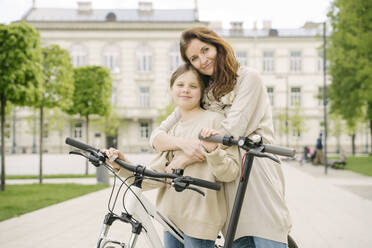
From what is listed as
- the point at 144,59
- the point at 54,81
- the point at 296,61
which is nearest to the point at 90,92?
the point at 54,81

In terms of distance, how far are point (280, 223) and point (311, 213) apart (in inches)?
254

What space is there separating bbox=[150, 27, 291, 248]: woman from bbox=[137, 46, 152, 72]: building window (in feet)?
132

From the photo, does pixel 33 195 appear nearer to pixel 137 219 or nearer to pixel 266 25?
pixel 137 219

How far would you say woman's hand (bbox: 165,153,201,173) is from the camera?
87.2 inches

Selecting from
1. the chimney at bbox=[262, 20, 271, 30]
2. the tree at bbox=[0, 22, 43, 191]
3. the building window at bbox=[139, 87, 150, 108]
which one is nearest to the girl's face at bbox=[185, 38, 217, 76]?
the tree at bbox=[0, 22, 43, 191]

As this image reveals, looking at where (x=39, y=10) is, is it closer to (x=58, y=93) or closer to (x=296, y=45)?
(x=296, y=45)

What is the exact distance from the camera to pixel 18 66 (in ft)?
34.9

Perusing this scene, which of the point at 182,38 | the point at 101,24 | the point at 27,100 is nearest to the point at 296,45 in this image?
the point at 101,24

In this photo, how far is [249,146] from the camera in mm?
1844

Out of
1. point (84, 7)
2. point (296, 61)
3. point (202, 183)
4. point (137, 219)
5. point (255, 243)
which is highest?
point (84, 7)

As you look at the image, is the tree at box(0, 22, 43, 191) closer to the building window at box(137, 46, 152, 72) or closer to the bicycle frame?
the bicycle frame

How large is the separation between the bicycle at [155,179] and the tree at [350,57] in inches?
591

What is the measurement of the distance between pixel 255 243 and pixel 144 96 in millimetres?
40773

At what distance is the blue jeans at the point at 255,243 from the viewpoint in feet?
7.04
